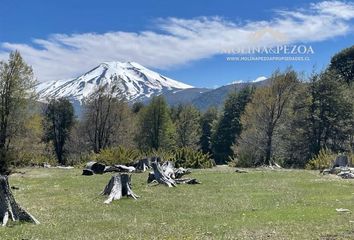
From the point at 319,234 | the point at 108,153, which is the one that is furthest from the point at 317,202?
the point at 108,153

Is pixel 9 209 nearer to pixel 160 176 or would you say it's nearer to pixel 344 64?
pixel 160 176

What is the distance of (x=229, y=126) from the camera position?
11181cm

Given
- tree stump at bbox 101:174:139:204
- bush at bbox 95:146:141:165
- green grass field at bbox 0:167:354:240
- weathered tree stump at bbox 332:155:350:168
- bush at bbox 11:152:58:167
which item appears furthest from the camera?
bush at bbox 11:152:58:167

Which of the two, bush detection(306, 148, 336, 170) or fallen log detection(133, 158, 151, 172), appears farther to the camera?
bush detection(306, 148, 336, 170)

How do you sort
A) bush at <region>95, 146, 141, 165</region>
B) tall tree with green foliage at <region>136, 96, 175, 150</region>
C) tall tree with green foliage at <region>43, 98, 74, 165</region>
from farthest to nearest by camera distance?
tall tree with green foliage at <region>136, 96, 175, 150</region>, tall tree with green foliage at <region>43, 98, 74, 165</region>, bush at <region>95, 146, 141, 165</region>

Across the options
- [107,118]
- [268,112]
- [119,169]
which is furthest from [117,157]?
[107,118]

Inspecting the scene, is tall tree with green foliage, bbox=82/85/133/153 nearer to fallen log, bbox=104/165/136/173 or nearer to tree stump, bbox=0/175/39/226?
fallen log, bbox=104/165/136/173

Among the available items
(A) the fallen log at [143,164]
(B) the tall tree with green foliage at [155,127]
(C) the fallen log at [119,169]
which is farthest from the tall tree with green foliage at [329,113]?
(B) the tall tree with green foliage at [155,127]

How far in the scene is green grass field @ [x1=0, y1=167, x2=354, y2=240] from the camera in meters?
17.3

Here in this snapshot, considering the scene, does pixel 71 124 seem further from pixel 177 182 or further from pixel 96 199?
pixel 96 199

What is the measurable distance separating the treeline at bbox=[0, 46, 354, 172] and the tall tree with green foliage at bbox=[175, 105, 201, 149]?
39cm

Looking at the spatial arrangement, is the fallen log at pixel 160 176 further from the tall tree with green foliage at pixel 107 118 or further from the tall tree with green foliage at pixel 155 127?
the tall tree with green foliage at pixel 155 127

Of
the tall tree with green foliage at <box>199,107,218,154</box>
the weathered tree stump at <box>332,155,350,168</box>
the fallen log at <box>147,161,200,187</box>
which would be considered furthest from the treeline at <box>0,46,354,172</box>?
the fallen log at <box>147,161,200,187</box>

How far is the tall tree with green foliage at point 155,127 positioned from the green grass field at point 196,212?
7208 cm
